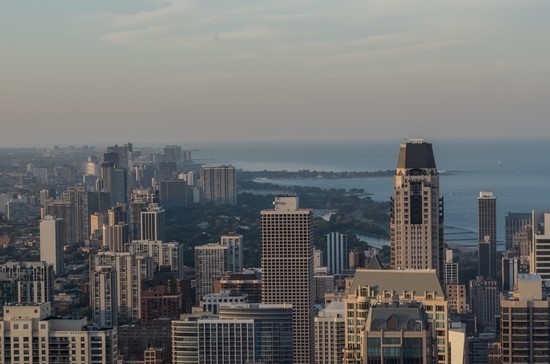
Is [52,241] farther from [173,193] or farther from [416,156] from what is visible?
[416,156]

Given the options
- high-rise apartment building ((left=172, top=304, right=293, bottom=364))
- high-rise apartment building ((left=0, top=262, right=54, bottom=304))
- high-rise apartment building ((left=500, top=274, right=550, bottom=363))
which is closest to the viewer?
high-rise apartment building ((left=500, top=274, right=550, bottom=363))

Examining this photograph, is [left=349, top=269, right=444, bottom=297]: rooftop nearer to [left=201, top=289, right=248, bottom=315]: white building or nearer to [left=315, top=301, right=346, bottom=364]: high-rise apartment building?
[left=315, top=301, right=346, bottom=364]: high-rise apartment building

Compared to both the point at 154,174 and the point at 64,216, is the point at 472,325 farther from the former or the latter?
the point at 154,174

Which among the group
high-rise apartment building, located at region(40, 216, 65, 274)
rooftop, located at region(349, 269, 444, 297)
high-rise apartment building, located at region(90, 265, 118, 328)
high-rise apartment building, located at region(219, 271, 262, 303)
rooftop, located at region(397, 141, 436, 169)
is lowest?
high-rise apartment building, located at region(90, 265, 118, 328)

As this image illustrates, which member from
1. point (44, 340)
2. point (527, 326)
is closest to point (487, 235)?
point (527, 326)

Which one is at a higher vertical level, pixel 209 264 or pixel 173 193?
pixel 173 193

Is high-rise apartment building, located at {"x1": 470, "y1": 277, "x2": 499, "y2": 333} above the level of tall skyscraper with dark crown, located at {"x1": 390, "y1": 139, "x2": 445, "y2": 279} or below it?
below

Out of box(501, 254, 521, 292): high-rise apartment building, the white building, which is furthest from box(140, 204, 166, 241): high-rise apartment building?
the white building

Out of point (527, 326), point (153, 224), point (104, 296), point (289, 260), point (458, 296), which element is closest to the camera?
point (527, 326)
